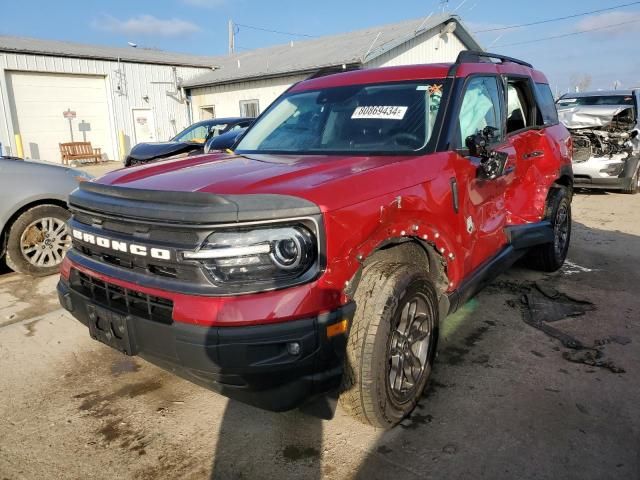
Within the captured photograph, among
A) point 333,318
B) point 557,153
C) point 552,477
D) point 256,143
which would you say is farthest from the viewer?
point 557,153

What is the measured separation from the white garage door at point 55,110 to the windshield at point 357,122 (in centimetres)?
1870

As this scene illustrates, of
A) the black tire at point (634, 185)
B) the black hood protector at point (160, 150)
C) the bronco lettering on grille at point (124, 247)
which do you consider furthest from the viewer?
the black tire at point (634, 185)

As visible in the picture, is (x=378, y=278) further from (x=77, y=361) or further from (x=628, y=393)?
(x=77, y=361)

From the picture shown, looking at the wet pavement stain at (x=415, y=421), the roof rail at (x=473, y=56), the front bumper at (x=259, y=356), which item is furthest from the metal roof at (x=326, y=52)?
the front bumper at (x=259, y=356)

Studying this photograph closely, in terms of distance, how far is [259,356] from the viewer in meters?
1.99

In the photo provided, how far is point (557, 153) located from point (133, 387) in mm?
4161

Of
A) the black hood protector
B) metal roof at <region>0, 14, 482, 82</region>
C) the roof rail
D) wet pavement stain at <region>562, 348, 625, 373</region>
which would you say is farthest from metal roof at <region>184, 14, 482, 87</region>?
wet pavement stain at <region>562, 348, 625, 373</region>

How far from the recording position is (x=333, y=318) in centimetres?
206

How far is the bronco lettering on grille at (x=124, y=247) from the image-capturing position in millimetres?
2123

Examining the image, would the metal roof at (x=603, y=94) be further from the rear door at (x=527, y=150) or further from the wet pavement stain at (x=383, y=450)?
the wet pavement stain at (x=383, y=450)

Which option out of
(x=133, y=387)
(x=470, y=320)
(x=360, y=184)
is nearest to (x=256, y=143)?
(x=360, y=184)

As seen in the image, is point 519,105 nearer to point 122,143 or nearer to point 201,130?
point 201,130

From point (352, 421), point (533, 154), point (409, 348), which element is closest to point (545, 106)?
point (533, 154)

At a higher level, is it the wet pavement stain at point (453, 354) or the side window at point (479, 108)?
the side window at point (479, 108)
